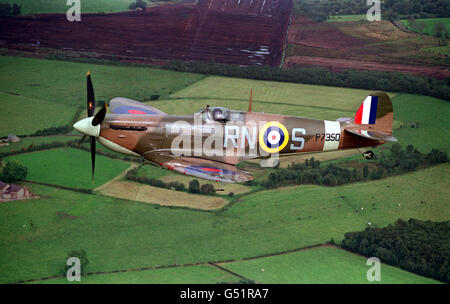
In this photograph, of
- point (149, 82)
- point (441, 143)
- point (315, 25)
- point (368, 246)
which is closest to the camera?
point (368, 246)

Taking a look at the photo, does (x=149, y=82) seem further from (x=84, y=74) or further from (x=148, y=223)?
(x=148, y=223)

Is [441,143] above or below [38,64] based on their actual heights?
below

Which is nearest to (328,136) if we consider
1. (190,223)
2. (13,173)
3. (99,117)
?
(190,223)

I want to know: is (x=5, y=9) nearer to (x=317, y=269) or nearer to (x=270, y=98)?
(x=270, y=98)

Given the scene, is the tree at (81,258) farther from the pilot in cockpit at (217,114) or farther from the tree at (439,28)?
the tree at (439,28)

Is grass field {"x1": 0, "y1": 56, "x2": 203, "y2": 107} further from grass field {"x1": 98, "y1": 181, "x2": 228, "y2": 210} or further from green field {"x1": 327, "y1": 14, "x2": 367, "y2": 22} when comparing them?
green field {"x1": 327, "y1": 14, "x2": 367, "y2": 22}

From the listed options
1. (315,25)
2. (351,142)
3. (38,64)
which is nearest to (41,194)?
(38,64)
